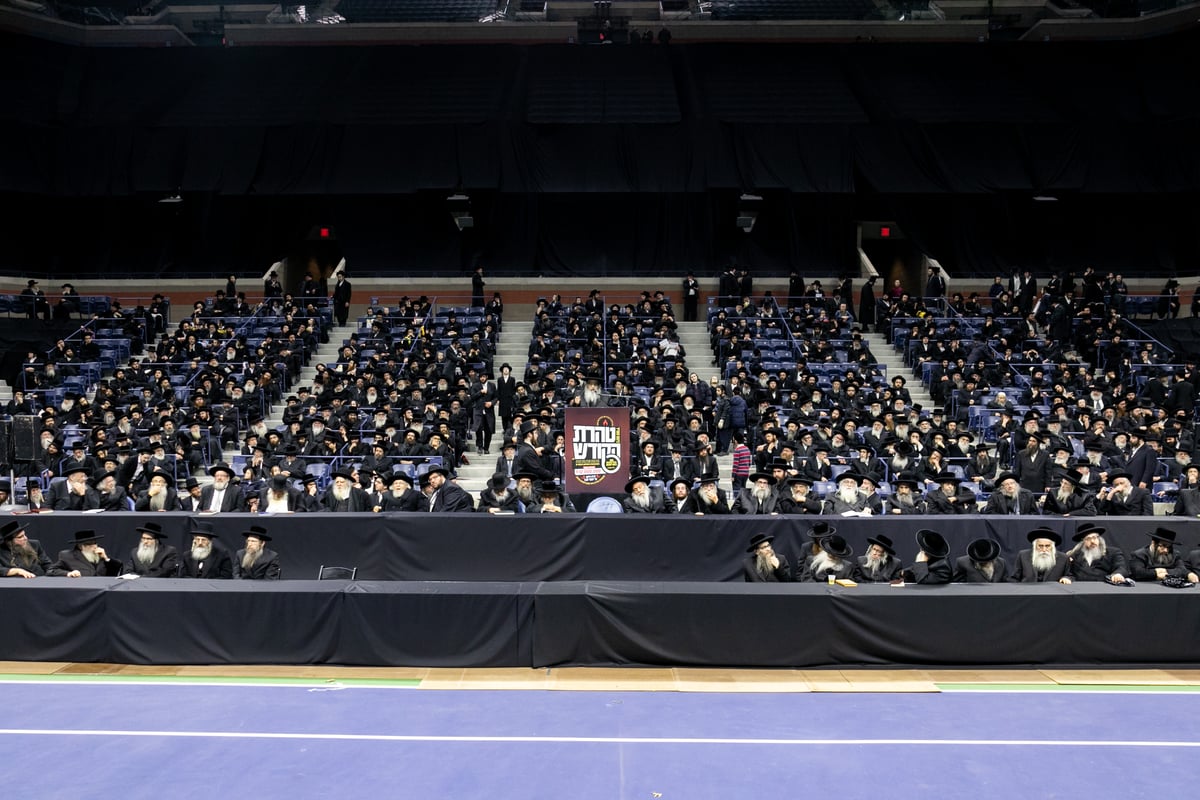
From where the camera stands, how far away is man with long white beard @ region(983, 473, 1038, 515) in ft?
47.0

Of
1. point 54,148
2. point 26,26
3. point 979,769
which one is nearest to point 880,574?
point 979,769

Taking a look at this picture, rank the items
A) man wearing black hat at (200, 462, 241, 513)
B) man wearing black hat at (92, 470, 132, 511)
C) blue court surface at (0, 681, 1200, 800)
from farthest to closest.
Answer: man wearing black hat at (92, 470, 132, 511) → man wearing black hat at (200, 462, 241, 513) → blue court surface at (0, 681, 1200, 800)

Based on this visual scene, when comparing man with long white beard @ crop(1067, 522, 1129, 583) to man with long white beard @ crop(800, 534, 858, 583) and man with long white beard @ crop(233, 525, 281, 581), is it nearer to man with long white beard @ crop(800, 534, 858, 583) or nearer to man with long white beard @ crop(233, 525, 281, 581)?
man with long white beard @ crop(800, 534, 858, 583)

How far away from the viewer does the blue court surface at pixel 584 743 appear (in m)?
7.38

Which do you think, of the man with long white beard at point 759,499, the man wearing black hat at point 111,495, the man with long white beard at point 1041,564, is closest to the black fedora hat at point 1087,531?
the man with long white beard at point 1041,564

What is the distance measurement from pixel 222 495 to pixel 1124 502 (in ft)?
42.6

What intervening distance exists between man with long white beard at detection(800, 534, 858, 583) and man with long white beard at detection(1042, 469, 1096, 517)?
14.8 feet

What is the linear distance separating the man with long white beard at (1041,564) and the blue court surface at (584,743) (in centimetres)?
192

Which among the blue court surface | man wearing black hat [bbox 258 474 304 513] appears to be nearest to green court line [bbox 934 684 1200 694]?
the blue court surface

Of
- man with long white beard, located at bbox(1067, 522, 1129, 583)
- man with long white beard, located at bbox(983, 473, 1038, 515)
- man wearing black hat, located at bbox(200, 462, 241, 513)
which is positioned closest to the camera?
man with long white beard, located at bbox(1067, 522, 1129, 583)

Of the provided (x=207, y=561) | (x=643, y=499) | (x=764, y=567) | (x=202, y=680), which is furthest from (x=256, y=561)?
(x=764, y=567)

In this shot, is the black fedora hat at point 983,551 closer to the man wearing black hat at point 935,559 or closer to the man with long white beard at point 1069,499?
the man wearing black hat at point 935,559

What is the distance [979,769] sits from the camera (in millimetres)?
7688

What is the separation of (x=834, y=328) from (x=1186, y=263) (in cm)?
1408
